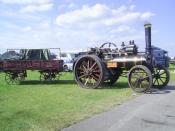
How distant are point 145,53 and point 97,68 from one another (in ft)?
7.58

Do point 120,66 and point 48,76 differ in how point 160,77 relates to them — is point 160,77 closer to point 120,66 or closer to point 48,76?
point 120,66

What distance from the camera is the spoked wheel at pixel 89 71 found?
58.0 feet

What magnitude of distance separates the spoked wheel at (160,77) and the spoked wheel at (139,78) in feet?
4.85

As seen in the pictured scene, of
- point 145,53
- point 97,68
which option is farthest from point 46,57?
point 145,53

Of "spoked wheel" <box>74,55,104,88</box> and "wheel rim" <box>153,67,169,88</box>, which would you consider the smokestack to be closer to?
"wheel rim" <box>153,67,169,88</box>

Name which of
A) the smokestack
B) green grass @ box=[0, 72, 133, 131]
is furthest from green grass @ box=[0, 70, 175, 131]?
the smokestack

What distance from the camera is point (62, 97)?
14.0m

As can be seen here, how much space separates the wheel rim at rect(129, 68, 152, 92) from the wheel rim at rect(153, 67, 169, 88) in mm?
1525

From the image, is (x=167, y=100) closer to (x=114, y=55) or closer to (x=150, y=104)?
(x=150, y=104)

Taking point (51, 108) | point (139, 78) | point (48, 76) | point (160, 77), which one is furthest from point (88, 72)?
point (51, 108)

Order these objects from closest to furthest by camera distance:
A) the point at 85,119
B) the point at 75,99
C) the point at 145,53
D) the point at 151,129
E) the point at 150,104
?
the point at 151,129 < the point at 85,119 < the point at 150,104 < the point at 75,99 < the point at 145,53

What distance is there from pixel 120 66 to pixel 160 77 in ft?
6.07

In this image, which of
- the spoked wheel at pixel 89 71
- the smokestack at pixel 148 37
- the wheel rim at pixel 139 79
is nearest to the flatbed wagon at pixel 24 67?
the spoked wheel at pixel 89 71

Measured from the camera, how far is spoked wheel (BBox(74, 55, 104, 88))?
17688 millimetres
